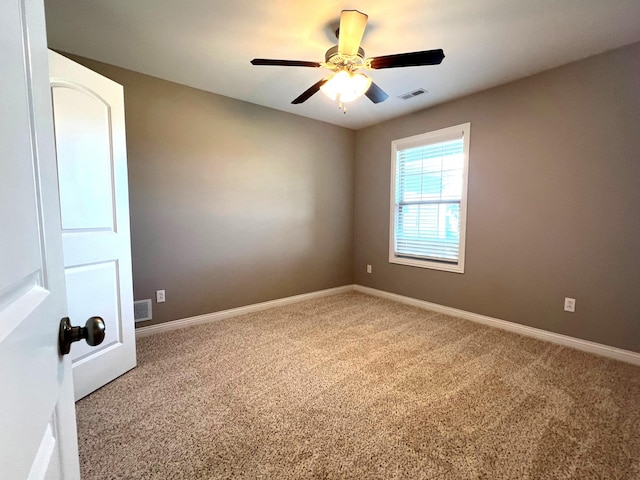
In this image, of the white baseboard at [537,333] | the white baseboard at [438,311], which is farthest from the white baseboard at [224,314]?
the white baseboard at [537,333]

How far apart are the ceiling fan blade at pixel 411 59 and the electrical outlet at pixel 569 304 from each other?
7.63 feet

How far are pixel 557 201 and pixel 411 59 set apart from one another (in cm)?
192

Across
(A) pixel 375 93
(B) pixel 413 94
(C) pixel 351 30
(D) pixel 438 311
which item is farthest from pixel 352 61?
(D) pixel 438 311

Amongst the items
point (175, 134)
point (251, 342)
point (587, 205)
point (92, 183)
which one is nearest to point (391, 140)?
point (587, 205)

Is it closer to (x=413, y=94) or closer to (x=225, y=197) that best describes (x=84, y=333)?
(x=225, y=197)

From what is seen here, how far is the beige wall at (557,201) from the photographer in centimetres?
229

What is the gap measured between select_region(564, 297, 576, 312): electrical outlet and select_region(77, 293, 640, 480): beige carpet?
35 centimetres

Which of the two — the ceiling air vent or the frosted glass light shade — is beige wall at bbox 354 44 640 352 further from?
the frosted glass light shade

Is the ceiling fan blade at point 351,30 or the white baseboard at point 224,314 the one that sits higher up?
the ceiling fan blade at point 351,30

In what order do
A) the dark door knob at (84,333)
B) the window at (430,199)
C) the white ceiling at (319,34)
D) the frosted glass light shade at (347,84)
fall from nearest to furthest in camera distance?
the dark door knob at (84,333) → the white ceiling at (319,34) → the frosted glass light shade at (347,84) → the window at (430,199)

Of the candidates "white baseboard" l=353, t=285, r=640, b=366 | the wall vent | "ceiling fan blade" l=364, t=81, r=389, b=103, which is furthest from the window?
the wall vent

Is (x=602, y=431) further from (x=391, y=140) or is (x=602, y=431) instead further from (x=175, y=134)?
(x=175, y=134)

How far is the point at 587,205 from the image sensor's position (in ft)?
8.04

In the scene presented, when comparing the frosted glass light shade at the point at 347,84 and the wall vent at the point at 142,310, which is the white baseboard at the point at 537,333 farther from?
the wall vent at the point at 142,310
